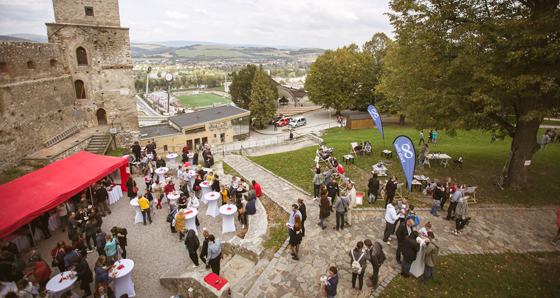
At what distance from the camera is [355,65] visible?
39938 millimetres

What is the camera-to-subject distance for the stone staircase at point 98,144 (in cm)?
1989

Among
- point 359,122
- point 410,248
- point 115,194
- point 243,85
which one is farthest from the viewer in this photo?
point 243,85

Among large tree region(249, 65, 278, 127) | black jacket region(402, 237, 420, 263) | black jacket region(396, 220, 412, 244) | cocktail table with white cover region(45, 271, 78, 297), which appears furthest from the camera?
large tree region(249, 65, 278, 127)

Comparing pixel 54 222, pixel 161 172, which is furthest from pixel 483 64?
pixel 54 222

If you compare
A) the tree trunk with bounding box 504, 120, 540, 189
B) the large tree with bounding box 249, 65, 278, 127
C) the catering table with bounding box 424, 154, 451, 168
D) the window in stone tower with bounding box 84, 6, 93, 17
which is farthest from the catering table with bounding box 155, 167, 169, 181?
the large tree with bounding box 249, 65, 278, 127

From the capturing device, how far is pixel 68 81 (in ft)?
66.9

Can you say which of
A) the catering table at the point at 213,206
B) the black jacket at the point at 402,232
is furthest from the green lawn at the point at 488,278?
the catering table at the point at 213,206

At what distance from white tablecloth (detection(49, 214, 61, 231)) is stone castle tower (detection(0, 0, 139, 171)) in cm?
706

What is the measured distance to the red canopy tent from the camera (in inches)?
355

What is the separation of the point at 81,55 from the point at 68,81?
7.61 ft

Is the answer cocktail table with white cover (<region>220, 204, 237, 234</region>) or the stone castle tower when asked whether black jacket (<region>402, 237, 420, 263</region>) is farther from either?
the stone castle tower

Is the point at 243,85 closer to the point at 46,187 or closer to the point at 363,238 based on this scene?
the point at 46,187

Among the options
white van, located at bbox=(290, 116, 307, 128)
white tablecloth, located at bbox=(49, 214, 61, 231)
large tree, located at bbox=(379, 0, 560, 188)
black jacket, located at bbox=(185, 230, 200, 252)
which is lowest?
white van, located at bbox=(290, 116, 307, 128)

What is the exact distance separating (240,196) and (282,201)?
7.39 feet
